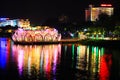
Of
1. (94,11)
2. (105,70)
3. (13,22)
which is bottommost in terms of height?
(105,70)

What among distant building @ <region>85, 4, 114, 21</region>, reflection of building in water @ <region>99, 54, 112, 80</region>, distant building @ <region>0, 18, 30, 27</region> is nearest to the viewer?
reflection of building in water @ <region>99, 54, 112, 80</region>

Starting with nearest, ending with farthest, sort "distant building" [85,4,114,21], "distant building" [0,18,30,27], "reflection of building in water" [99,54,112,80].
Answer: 1. "reflection of building in water" [99,54,112,80]
2. "distant building" [85,4,114,21]
3. "distant building" [0,18,30,27]

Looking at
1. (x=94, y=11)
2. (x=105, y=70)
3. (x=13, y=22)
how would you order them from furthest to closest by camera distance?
(x=13, y=22)
(x=94, y=11)
(x=105, y=70)

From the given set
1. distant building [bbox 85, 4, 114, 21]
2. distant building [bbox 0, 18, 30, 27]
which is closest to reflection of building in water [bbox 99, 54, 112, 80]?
distant building [bbox 85, 4, 114, 21]

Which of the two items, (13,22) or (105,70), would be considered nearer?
(105,70)

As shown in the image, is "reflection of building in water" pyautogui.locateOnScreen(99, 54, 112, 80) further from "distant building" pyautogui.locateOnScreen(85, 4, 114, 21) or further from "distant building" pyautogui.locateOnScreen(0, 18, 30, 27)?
"distant building" pyautogui.locateOnScreen(0, 18, 30, 27)

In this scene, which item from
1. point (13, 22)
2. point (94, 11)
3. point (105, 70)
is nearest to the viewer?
point (105, 70)

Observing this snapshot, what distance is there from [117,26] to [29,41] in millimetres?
16281

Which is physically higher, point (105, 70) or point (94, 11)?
point (94, 11)

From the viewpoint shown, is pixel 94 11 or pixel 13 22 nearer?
pixel 94 11

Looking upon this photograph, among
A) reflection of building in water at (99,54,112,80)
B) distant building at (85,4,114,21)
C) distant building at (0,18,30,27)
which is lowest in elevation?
reflection of building in water at (99,54,112,80)

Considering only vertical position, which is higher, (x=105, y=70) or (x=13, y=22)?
(x=13, y=22)

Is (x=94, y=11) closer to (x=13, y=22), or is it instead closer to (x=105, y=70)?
(x=13, y=22)

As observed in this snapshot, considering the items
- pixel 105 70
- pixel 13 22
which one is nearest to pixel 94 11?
pixel 13 22
